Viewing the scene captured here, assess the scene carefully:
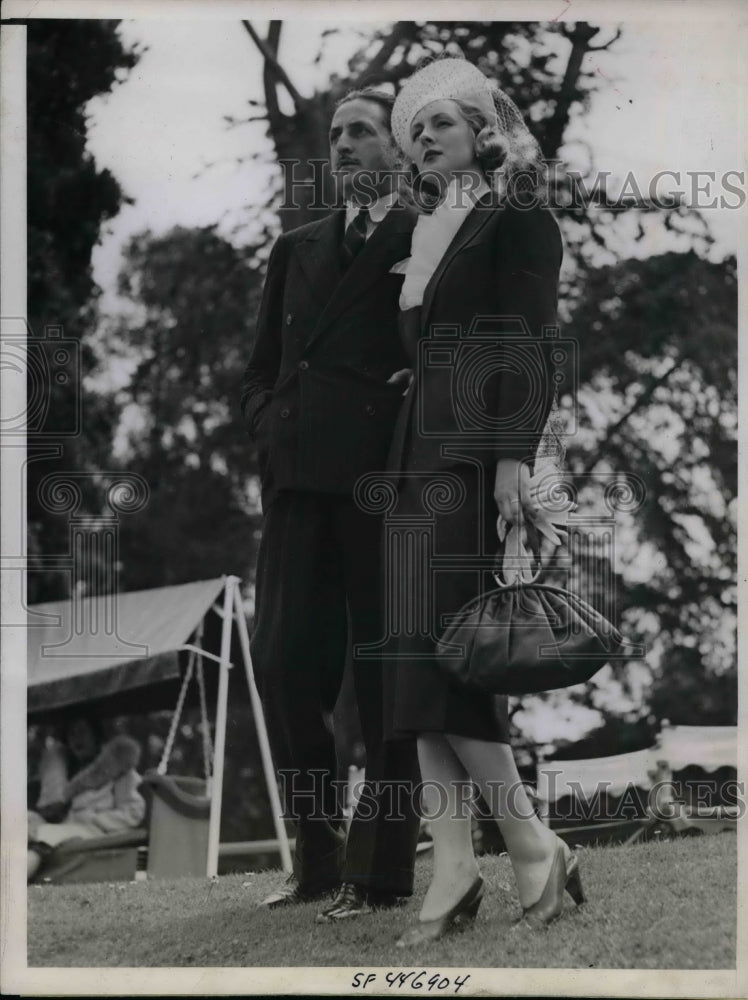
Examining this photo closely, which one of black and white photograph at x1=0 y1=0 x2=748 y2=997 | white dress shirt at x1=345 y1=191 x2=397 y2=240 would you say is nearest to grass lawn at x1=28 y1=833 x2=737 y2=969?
black and white photograph at x1=0 y1=0 x2=748 y2=997

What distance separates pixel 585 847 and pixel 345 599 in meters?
1.32

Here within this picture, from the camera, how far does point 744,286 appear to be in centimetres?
686

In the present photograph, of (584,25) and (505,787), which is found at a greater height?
(584,25)

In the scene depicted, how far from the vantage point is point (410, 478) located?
626 centimetres

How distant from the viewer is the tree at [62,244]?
699 centimetres

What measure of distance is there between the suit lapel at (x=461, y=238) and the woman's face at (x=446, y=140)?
0.16m

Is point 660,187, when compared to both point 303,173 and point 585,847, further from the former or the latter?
point 585,847

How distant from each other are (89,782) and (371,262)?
362 centimetres

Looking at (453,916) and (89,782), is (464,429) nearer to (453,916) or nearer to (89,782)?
(453,916)

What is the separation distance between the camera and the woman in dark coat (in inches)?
236

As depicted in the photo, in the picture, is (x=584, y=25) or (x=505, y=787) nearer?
(x=505, y=787)

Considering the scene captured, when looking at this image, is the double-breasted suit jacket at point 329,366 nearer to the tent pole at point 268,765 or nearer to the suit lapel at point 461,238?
the suit lapel at point 461,238

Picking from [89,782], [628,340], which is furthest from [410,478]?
[89,782]

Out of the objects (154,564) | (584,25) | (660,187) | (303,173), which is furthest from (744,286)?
(154,564)
